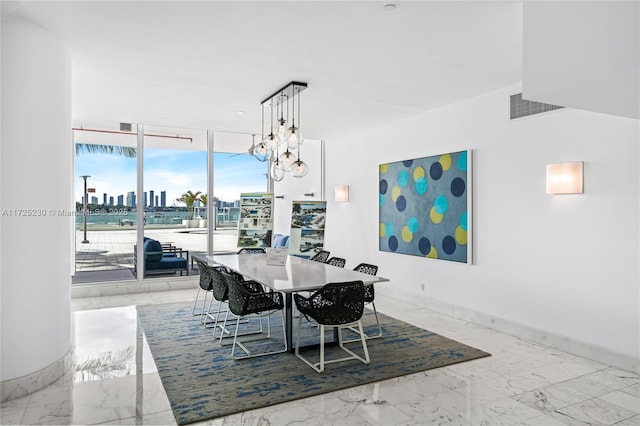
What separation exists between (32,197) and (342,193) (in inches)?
212

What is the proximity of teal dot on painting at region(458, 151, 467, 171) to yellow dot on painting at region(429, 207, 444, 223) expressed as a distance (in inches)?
27.8

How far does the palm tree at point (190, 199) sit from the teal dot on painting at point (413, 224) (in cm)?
391

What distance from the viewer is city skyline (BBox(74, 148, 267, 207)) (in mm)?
7355

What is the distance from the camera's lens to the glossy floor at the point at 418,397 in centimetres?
303

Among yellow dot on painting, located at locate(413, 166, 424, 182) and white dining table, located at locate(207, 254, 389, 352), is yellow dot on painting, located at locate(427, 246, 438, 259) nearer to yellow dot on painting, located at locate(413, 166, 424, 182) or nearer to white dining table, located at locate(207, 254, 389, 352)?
yellow dot on painting, located at locate(413, 166, 424, 182)

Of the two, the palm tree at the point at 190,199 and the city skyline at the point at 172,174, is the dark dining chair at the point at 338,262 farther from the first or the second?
the palm tree at the point at 190,199

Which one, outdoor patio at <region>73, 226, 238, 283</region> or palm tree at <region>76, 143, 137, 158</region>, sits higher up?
palm tree at <region>76, 143, 137, 158</region>

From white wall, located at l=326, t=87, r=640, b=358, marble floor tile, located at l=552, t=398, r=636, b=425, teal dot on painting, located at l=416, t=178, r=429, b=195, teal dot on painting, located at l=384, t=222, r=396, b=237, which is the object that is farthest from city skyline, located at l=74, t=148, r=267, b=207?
marble floor tile, located at l=552, t=398, r=636, b=425

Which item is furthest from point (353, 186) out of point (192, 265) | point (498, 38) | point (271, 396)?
point (271, 396)

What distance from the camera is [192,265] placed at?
805cm

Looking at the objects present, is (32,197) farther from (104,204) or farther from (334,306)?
(104,204)

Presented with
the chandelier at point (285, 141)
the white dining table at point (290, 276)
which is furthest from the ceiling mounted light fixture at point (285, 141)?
the white dining table at point (290, 276)

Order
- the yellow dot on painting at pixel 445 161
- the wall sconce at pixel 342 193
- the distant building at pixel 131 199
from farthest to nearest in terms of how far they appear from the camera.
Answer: the wall sconce at pixel 342 193, the distant building at pixel 131 199, the yellow dot on painting at pixel 445 161

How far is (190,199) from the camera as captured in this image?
8.02 metres
